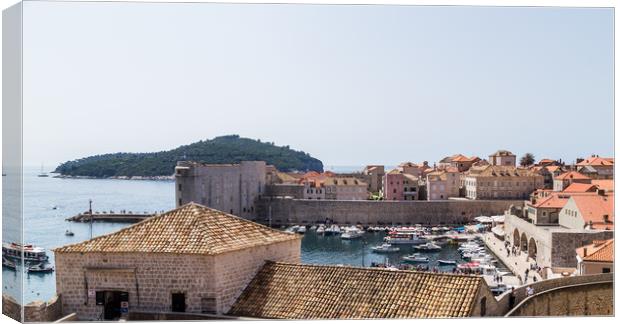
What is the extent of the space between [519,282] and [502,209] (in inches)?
864

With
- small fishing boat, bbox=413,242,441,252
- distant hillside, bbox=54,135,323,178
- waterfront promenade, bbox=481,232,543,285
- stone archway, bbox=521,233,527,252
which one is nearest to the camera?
waterfront promenade, bbox=481,232,543,285

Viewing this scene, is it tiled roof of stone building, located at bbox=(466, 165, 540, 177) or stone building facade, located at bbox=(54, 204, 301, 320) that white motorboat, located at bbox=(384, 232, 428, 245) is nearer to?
tiled roof of stone building, located at bbox=(466, 165, 540, 177)

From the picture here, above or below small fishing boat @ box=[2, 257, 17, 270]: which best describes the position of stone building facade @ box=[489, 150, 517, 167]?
above

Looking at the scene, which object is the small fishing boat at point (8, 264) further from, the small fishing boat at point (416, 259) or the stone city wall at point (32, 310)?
the small fishing boat at point (416, 259)

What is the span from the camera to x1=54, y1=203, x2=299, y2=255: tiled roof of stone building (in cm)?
798

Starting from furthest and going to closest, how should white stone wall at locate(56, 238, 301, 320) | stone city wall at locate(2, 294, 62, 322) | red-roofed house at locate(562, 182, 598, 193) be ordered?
1. red-roofed house at locate(562, 182, 598, 193)
2. white stone wall at locate(56, 238, 301, 320)
3. stone city wall at locate(2, 294, 62, 322)

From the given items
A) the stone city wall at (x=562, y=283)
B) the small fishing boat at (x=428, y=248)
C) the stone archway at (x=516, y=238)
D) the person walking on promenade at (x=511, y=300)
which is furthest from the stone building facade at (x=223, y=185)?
the person walking on promenade at (x=511, y=300)

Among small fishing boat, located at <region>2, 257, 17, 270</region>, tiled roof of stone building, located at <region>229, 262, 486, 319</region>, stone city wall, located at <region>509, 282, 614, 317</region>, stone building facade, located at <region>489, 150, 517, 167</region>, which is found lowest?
stone city wall, located at <region>509, 282, 614, 317</region>

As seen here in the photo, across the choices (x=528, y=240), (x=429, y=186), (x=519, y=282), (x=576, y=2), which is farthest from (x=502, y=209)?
(x=576, y=2)

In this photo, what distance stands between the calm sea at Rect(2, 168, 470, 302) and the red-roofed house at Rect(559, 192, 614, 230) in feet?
21.4

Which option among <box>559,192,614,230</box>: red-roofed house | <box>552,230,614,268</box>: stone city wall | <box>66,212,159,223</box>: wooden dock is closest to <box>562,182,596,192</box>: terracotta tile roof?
<box>559,192,614,230</box>: red-roofed house

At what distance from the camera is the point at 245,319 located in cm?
769

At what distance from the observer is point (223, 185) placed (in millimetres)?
41531

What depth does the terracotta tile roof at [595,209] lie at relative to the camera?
69.6 ft
